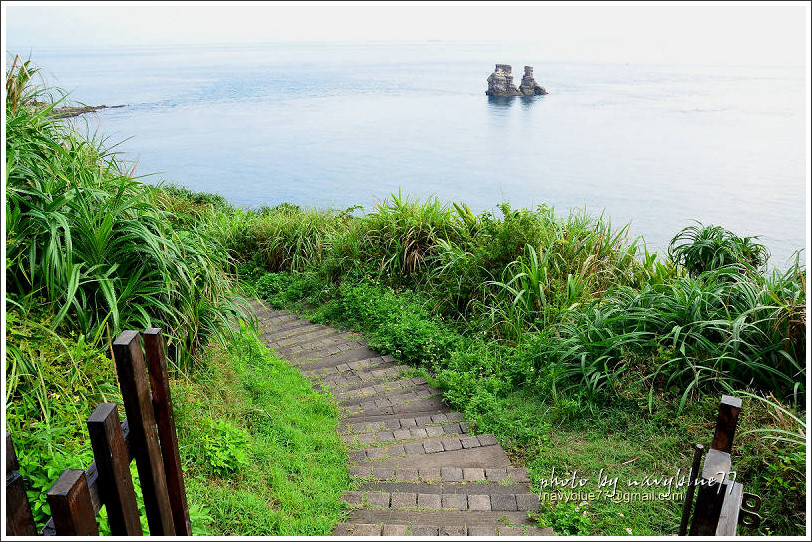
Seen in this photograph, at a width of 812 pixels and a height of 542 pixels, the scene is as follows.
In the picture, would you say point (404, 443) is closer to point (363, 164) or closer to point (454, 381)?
point (454, 381)

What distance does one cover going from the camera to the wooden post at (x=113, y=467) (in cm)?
162

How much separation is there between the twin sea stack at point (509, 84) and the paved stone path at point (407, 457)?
2732 cm

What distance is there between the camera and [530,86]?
3034 cm

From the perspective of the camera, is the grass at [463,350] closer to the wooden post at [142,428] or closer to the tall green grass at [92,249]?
the tall green grass at [92,249]

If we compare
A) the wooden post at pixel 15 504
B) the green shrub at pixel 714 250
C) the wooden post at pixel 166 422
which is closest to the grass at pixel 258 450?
the wooden post at pixel 166 422

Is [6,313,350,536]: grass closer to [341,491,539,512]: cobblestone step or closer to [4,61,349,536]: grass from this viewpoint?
[4,61,349,536]: grass

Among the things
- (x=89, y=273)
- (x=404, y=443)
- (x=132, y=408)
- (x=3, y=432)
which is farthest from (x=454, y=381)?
(x=3, y=432)

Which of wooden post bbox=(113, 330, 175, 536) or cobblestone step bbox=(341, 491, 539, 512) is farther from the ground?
wooden post bbox=(113, 330, 175, 536)

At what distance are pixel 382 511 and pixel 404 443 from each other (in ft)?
2.60

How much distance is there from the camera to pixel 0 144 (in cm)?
147

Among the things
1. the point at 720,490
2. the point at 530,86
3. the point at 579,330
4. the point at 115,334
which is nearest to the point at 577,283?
the point at 579,330

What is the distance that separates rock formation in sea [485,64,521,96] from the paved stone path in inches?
1074

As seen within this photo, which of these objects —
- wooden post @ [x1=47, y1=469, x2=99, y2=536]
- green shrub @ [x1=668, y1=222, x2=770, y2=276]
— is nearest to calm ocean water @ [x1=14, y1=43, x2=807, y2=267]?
green shrub @ [x1=668, y1=222, x2=770, y2=276]

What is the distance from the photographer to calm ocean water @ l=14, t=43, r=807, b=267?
12.7 m
